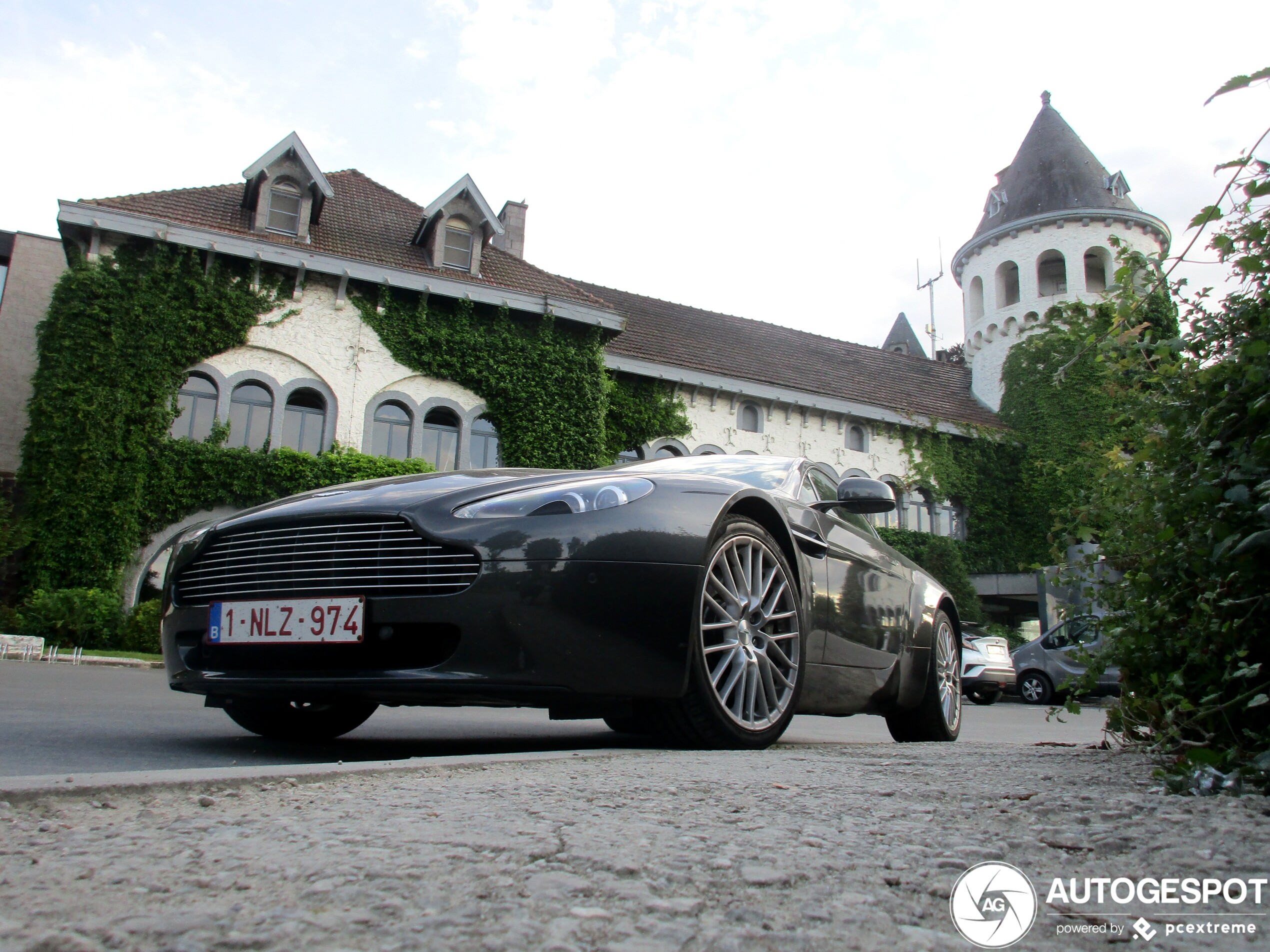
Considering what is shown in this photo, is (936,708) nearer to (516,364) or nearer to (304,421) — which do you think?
(304,421)

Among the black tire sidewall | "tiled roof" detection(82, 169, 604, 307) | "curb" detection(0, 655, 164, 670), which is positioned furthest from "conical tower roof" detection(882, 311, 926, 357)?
the black tire sidewall

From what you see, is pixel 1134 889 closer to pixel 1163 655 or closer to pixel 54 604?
pixel 1163 655

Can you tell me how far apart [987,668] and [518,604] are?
47.9ft

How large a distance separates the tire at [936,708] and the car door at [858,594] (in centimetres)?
42

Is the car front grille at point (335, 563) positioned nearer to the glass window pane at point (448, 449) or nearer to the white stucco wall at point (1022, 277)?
the glass window pane at point (448, 449)

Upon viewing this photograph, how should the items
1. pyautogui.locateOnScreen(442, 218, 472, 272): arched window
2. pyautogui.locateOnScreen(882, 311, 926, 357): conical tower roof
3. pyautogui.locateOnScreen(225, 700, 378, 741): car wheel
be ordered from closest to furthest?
pyautogui.locateOnScreen(225, 700, 378, 741): car wheel → pyautogui.locateOnScreen(442, 218, 472, 272): arched window → pyautogui.locateOnScreen(882, 311, 926, 357): conical tower roof

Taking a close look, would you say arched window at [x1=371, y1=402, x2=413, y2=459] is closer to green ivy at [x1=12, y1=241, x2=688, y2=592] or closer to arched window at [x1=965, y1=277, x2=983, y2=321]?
green ivy at [x1=12, y1=241, x2=688, y2=592]

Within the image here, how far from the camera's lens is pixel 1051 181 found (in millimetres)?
32656

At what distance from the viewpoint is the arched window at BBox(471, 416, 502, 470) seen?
1978cm

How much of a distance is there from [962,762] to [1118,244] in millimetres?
1946

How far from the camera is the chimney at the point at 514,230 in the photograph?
26391mm

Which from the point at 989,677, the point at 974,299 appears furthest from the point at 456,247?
the point at 974,299

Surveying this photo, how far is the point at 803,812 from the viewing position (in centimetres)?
192

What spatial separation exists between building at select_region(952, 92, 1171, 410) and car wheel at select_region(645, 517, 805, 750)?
29176 millimetres
